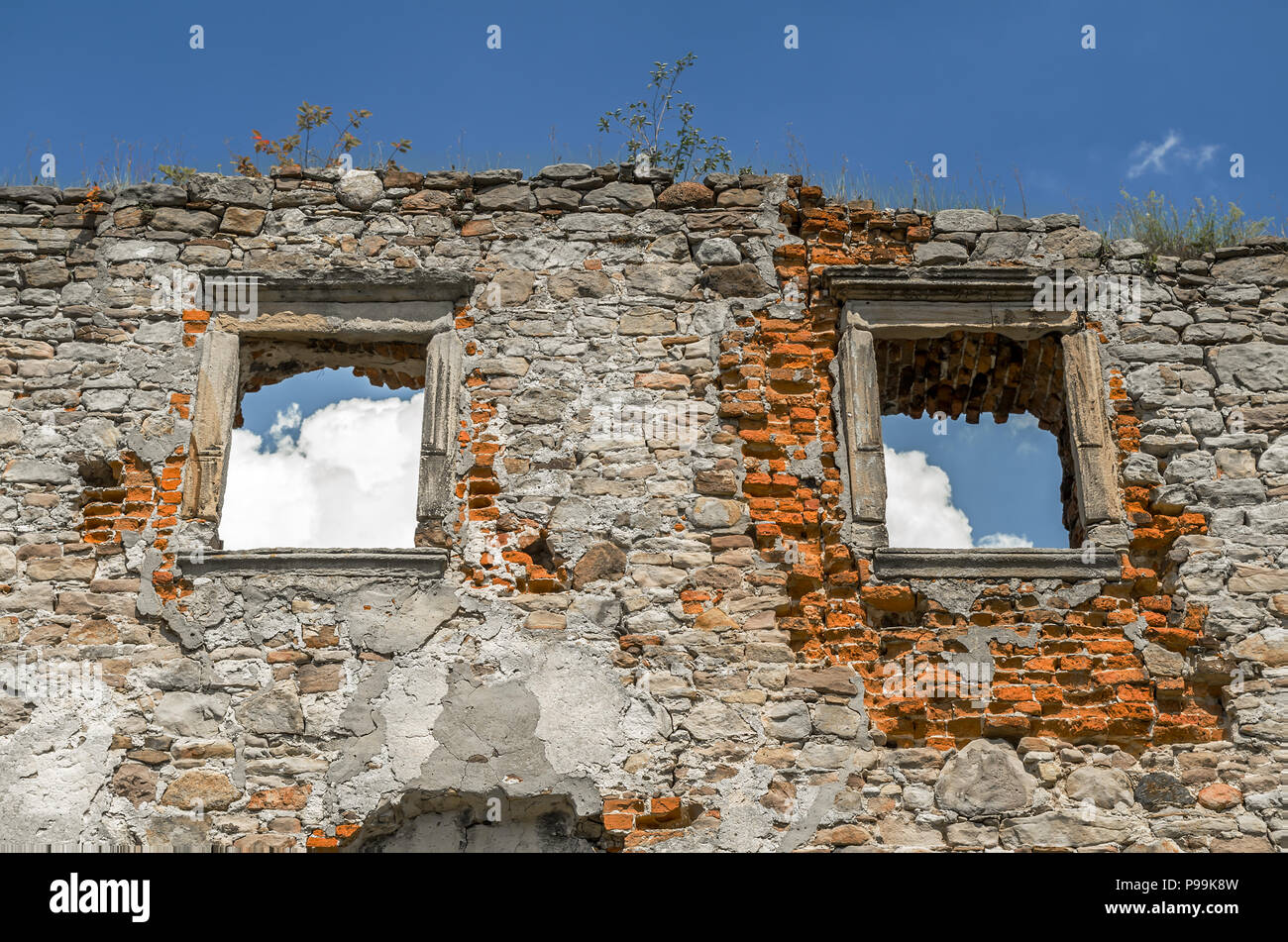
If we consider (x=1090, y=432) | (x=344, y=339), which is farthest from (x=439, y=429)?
(x=1090, y=432)

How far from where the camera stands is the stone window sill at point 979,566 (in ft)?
18.9

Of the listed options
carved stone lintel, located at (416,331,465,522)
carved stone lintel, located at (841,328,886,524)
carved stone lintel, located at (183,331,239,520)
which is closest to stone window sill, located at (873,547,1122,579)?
carved stone lintel, located at (841,328,886,524)

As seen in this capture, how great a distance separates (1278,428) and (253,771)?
17.5 feet

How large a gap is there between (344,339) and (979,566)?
138 inches

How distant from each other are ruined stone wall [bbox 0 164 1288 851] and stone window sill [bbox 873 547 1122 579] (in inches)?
2.2

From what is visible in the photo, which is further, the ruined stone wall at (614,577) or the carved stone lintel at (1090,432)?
the carved stone lintel at (1090,432)

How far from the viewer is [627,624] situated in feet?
18.6

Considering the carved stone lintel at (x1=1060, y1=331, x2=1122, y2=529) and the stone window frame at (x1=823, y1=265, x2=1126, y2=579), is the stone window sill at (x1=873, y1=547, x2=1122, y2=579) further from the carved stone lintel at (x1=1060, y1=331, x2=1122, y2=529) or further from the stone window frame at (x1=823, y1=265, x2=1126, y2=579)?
the carved stone lintel at (x1=1060, y1=331, x2=1122, y2=529)

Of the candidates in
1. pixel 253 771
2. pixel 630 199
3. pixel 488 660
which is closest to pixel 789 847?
pixel 488 660

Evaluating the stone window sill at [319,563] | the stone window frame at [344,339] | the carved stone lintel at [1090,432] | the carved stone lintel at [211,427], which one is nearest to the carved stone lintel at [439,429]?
the stone window frame at [344,339]

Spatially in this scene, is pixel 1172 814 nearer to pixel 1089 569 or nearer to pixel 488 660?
pixel 1089 569

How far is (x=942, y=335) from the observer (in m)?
6.38

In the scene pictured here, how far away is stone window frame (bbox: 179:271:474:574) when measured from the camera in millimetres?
5754

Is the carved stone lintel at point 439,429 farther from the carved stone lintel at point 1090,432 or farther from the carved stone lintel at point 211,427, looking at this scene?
the carved stone lintel at point 1090,432
